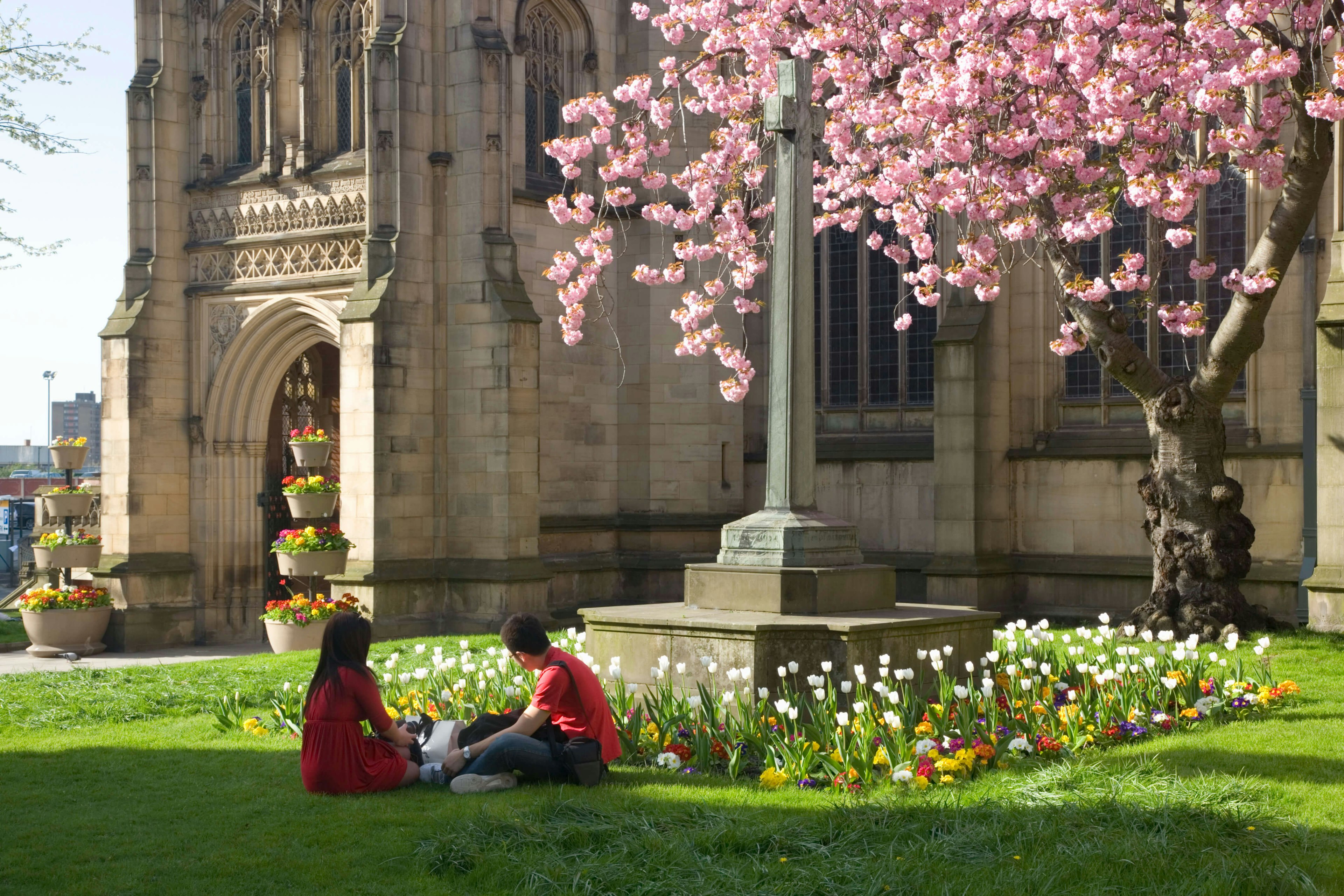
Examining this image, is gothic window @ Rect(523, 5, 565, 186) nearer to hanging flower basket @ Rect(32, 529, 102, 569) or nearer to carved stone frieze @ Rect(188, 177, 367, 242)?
carved stone frieze @ Rect(188, 177, 367, 242)

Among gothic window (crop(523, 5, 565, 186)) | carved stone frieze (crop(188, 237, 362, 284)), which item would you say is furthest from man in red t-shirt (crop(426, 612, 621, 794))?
gothic window (crop(523, 5, 565, 186))

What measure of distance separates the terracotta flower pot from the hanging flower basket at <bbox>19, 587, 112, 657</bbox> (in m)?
0.78

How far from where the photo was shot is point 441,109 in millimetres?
20156

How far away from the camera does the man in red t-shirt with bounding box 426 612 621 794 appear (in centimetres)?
896

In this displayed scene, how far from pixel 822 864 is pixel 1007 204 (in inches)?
357

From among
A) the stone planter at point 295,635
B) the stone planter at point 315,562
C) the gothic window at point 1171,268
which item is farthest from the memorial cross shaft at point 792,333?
the stone planter at point 315,562

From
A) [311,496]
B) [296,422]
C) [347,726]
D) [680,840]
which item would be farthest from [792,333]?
[296,422]

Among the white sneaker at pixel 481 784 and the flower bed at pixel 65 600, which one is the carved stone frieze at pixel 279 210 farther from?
the white sneaker at pixel 481 784

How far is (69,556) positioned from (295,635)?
521 centimetres

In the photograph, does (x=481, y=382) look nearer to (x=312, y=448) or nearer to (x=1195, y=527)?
(x=312, y=448)

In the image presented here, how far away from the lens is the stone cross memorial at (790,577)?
10.3 metres

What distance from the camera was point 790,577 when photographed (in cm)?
1065

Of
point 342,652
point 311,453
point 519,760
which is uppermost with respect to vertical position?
point 311,453

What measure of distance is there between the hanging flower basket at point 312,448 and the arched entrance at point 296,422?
7.20 feet
